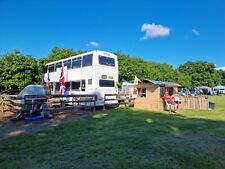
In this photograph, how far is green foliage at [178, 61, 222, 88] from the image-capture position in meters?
75.1

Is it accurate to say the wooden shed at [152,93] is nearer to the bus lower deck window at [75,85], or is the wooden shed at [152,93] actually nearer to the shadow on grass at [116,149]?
the bus lower deck window at [75,85]

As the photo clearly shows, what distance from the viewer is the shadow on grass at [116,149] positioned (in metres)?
5.30

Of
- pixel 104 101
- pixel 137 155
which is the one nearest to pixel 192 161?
pixel 137 155

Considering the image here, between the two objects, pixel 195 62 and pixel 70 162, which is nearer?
pixel 70 162

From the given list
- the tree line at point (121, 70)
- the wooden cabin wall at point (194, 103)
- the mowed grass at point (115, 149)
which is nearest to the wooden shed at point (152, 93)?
the wooden cabin wall at point (194, 103)

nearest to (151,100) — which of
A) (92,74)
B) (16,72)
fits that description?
(92,74)

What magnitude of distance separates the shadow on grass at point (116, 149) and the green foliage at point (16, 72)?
74.2 ft

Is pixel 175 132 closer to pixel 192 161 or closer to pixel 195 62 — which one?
pixel 192 161

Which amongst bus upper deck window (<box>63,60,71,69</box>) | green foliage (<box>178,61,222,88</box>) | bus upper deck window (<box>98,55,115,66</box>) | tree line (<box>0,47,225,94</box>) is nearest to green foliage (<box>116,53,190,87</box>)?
tree line (<box>0,47,225,94</box>)

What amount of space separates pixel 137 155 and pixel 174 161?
0.89 m

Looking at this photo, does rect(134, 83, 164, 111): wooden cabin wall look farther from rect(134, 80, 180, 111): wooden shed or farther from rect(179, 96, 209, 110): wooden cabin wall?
rect(179, 96, 209, 110): wooden cabin wall

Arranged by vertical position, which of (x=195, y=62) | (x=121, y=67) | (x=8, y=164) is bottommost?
(x=8, y=164)

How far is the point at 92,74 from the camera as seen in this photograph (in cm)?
1781

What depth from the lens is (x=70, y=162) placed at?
5363 millimetres
